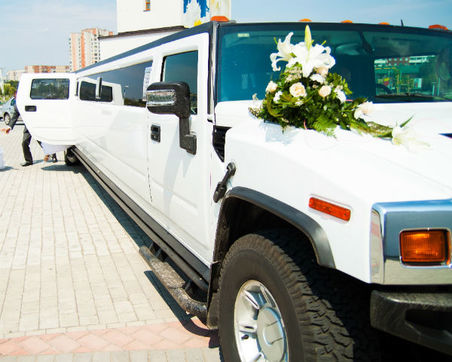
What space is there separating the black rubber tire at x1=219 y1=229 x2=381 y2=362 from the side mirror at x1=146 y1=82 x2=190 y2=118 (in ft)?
3.53

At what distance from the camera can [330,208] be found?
1.82 metres

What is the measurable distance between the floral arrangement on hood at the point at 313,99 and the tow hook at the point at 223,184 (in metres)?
0.41

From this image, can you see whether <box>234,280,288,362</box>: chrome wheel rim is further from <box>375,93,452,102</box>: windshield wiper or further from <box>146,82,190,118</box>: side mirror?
<box>375,93,452,102</box>: windshield wiper

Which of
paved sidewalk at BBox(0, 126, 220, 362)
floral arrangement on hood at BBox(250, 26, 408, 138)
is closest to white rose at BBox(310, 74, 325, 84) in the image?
floral arrangement on hood at BBox(250, 26, 408, 138)

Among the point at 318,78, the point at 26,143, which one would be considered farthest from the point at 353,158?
the point at 26,143

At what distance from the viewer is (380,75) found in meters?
3.14

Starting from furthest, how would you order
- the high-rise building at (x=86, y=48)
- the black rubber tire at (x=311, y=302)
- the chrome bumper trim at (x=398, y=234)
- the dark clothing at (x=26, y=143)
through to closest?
the high-rise building at (x=86, y=48) → the dark clothing at (x=26, y=143) → the black rubber tire at (x=311, y=302) → the chrome bumper trim at (x=398, y=234)

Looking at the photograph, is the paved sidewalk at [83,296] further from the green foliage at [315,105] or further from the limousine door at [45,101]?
the limousine door at [45,101]

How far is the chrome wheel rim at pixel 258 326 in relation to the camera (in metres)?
2.18

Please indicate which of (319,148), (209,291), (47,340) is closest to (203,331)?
(209,291)

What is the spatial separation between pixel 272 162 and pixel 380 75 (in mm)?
A: 1410


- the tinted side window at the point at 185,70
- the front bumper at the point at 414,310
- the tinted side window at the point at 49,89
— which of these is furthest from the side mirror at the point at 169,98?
the tinted side window at the point at 49,89

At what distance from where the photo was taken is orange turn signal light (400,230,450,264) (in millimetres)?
1652

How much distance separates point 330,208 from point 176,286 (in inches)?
72.1
